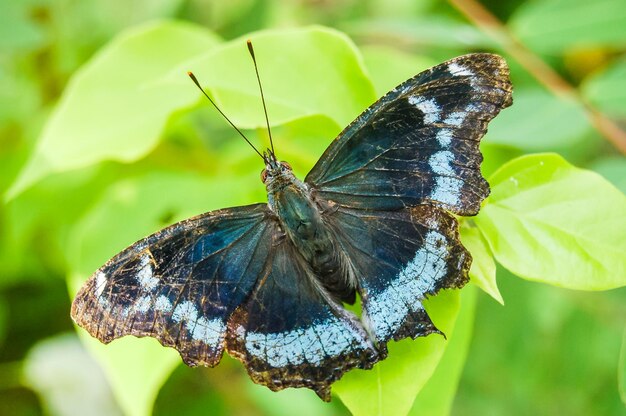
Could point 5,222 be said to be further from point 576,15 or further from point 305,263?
point 576,15

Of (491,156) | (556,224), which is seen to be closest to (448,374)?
(556,224)

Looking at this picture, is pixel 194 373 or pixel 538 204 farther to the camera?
pixel 194 373

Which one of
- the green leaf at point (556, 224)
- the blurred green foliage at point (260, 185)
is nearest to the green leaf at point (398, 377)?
the blurred green foliage at point (260, 185)

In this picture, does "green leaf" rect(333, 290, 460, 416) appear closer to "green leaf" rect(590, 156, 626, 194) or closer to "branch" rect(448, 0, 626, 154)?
"green leaf" rect(590, 156, 626, 194)

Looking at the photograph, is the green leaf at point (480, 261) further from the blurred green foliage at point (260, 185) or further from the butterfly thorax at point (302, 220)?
the butterfly thorax at point (302, 220)

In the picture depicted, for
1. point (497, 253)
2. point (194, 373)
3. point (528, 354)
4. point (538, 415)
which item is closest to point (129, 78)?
point (497, 253)
